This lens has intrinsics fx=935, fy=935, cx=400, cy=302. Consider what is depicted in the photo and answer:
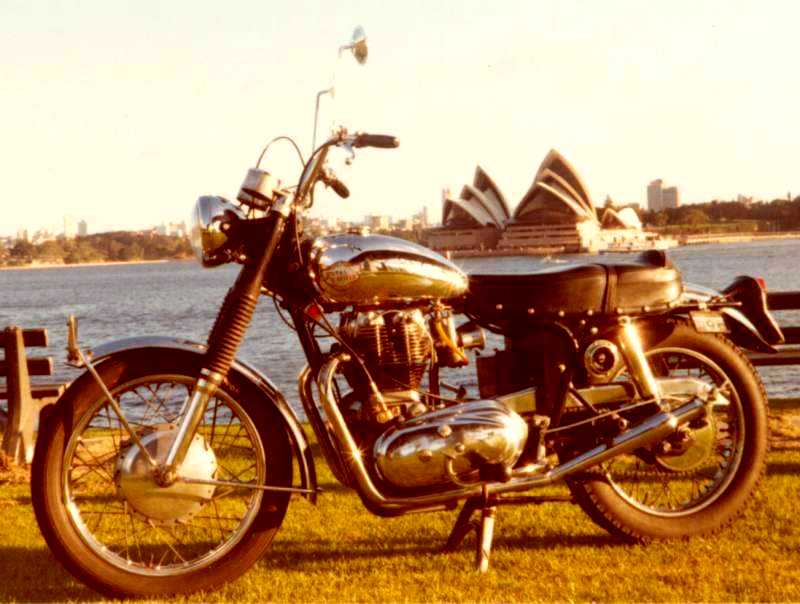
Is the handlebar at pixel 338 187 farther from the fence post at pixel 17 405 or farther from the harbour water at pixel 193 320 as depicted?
the harbour water at pixel 193 320

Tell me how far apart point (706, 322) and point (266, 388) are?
6.40 ft

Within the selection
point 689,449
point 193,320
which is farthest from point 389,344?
point 193,320

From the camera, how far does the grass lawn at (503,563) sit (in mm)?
3600

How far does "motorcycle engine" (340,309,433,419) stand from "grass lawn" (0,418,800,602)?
728 mm

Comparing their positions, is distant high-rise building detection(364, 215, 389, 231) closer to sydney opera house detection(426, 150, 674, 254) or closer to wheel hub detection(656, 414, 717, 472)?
wheel hub detection(656, 414, 717, 472)

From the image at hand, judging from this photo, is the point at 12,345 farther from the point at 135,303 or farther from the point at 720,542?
the point at 135,303

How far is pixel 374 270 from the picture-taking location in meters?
3.48

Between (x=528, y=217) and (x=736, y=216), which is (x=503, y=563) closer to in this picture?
(x=528, y=217)

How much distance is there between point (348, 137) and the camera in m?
3.56

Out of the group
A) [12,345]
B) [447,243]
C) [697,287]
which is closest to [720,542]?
[697,287]

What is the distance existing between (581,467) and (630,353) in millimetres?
540

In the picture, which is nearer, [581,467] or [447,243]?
[581,467]

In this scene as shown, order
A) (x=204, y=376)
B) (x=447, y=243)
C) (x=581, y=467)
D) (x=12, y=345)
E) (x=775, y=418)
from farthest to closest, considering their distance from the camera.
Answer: (x=447, y=243) → (x=775, y=418) → (x=12, y=345) → (x=581, y=467) → (x=204, y=376)

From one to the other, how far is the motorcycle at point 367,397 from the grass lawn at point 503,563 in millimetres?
170
